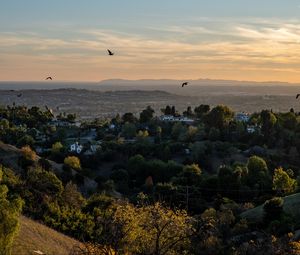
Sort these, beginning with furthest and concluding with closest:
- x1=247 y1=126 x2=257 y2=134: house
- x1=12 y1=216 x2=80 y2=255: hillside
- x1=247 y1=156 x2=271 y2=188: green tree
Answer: x1=247 y1=126 x2=257 y2=134: house < x1=247 y1=156 x2=271 y2=188: green tree < x1=12 y1=216 x2=80 y2=255: hillside

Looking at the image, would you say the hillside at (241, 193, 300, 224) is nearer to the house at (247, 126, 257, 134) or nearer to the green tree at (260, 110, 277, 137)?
the green tree at (260, 110, 277, 137)

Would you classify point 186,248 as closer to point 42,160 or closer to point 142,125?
point 42,160

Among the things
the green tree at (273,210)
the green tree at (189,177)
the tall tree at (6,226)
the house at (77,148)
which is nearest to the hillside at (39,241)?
the tall tree at (6,226)

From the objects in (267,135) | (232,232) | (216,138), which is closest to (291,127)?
(267,135)

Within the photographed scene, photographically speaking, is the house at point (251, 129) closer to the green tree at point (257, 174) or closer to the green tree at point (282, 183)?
the green tree at point (257, 174)

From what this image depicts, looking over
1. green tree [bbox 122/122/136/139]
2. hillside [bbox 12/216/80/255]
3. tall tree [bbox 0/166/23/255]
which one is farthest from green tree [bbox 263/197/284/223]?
green tree [bbox 122/122/136/139]

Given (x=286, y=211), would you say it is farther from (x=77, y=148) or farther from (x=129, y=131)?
(x=129, y=131)
